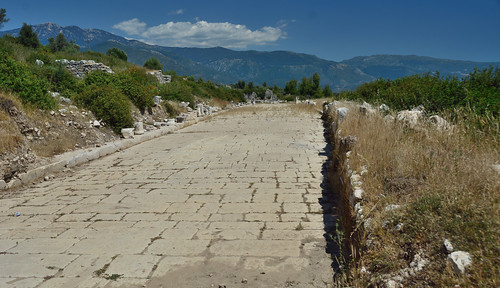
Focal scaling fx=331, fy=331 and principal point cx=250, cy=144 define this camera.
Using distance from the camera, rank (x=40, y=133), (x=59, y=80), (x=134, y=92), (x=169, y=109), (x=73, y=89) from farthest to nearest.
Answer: (x=169, y=109), (x=134, y=92), (x=59, y=80), (x=73, y=89), (x=40, y=133)

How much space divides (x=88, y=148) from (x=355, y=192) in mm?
8724

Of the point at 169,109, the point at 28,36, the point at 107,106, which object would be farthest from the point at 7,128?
the point at 28,36

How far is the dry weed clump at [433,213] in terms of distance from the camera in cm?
238

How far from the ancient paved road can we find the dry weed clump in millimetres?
797

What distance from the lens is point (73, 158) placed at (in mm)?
8750

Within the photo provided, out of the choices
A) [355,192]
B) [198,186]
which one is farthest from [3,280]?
[355,192]

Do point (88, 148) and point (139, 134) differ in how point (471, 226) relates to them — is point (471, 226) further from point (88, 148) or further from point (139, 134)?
point (139, 134)

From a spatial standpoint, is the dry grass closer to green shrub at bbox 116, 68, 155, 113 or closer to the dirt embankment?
the dirt embankment

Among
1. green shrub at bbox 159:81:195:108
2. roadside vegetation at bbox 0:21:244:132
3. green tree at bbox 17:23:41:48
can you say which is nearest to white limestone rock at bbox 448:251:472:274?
roadside vegetation at bbox 0:21:244:132

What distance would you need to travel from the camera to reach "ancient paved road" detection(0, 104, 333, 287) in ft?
11.7

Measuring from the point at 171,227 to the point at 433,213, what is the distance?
3359mm

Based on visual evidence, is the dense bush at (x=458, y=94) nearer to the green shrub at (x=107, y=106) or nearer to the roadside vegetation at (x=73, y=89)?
the green shrub at (x=107, y=106)

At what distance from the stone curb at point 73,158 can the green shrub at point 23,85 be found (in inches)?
78.1

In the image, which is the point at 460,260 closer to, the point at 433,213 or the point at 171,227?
the point at 433,213
